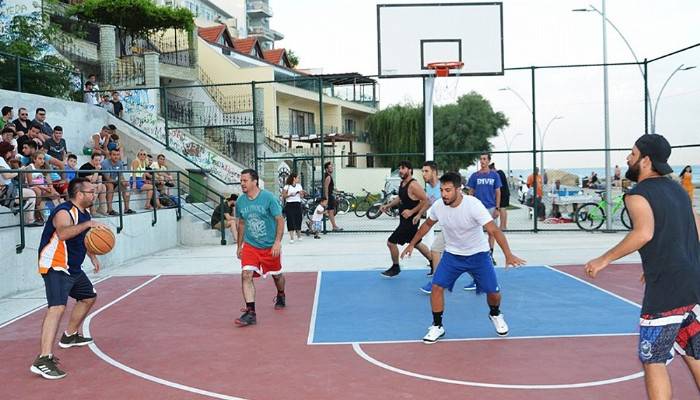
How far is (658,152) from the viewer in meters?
4.08

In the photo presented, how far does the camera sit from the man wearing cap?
13.1ft

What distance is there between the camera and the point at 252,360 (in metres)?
6.31

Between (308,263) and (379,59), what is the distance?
4.71 meters

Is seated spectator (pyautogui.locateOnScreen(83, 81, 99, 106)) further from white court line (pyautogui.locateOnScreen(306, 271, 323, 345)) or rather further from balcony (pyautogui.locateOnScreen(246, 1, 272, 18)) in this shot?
balcony (pyautogui.locateOnScreen(246, 1, 272, 18))

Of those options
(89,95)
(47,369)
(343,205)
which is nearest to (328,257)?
(47,369)

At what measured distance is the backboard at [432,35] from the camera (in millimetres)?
13836

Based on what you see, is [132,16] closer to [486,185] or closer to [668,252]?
[486,185]

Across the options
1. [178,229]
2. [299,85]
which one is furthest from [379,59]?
[299,85]

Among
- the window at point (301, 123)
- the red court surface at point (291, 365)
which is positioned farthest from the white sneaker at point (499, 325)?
the window at point (301, 123)

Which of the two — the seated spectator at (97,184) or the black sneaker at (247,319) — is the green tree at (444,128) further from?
the black sneaker at (247,319)

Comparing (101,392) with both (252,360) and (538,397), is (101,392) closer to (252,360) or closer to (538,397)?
(252,360)

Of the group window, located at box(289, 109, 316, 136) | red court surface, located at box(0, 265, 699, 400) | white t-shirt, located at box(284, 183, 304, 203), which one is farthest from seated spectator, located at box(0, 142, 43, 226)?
window, located at box(289, 109, 316, 136)

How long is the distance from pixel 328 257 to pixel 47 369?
8.08 metres

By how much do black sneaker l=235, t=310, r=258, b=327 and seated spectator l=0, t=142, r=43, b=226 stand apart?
4.95 meters
